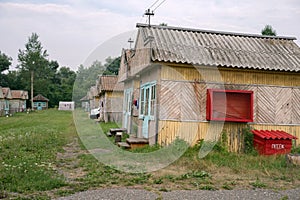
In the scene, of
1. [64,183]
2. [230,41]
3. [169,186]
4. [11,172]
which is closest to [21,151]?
[11,172]

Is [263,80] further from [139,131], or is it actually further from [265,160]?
[139,131]

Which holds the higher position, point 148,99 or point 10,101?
point 10,101

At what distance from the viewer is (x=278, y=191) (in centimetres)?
658

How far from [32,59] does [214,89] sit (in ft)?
162

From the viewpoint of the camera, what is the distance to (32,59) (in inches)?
2168

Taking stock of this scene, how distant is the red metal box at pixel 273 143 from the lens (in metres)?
10.6

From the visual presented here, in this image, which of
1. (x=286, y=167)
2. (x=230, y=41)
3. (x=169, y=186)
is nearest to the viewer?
(x=169, y=186)

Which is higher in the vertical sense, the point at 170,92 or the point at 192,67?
the point at 192,67

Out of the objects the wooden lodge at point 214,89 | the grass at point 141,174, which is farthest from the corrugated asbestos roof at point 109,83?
the grass at point 141,174

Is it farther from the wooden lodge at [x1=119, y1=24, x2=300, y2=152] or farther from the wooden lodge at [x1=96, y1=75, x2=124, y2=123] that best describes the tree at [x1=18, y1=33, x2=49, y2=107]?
the wooden lodge at [x1=119, y1=24, x2=300, y2=152]

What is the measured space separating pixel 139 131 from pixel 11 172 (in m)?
7.32

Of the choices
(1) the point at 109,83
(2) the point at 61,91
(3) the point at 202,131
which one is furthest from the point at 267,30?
(2) the point at 61,91

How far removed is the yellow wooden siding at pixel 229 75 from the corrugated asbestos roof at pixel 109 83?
15.7 meters

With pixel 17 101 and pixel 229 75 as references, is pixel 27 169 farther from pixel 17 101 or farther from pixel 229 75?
pixel 17 101
